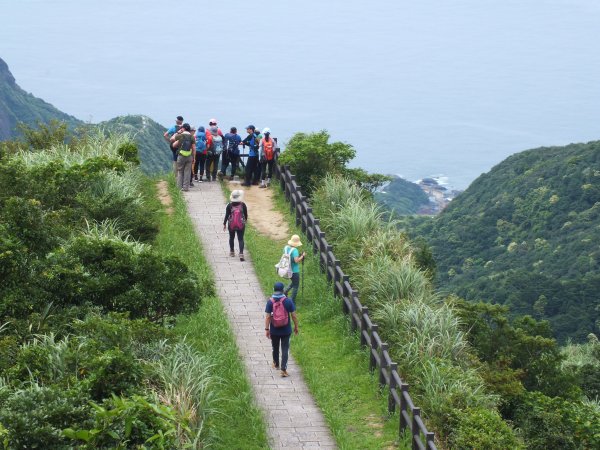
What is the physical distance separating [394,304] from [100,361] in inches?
266

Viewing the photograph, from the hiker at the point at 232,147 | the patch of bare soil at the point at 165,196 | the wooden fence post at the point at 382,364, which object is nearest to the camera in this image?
the wooden fence post at the point at 382,364

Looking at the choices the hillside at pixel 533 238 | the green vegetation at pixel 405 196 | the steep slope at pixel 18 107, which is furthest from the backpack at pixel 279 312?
the green vegetation at pixel 405 196

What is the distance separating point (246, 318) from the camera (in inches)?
707

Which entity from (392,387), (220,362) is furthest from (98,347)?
(392,387)

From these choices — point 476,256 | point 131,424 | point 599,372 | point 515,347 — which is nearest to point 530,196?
point 476,256

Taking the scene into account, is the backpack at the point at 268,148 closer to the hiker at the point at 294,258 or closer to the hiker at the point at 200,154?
the hiker at the point at 200,154

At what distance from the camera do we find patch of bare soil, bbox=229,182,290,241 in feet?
75.3

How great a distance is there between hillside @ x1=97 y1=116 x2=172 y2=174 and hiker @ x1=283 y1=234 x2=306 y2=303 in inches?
1280

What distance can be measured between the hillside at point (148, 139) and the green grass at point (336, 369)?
104 ft

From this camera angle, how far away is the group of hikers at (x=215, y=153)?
25.0m

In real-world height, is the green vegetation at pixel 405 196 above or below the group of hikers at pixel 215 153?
below

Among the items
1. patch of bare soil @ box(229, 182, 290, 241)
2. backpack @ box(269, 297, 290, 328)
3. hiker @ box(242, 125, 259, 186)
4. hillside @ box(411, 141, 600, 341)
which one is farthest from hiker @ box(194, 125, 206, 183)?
hillside @ box(411, 141, 600, 341)

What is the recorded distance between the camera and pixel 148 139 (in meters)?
59.1

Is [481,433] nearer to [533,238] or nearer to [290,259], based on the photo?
[290,259]
